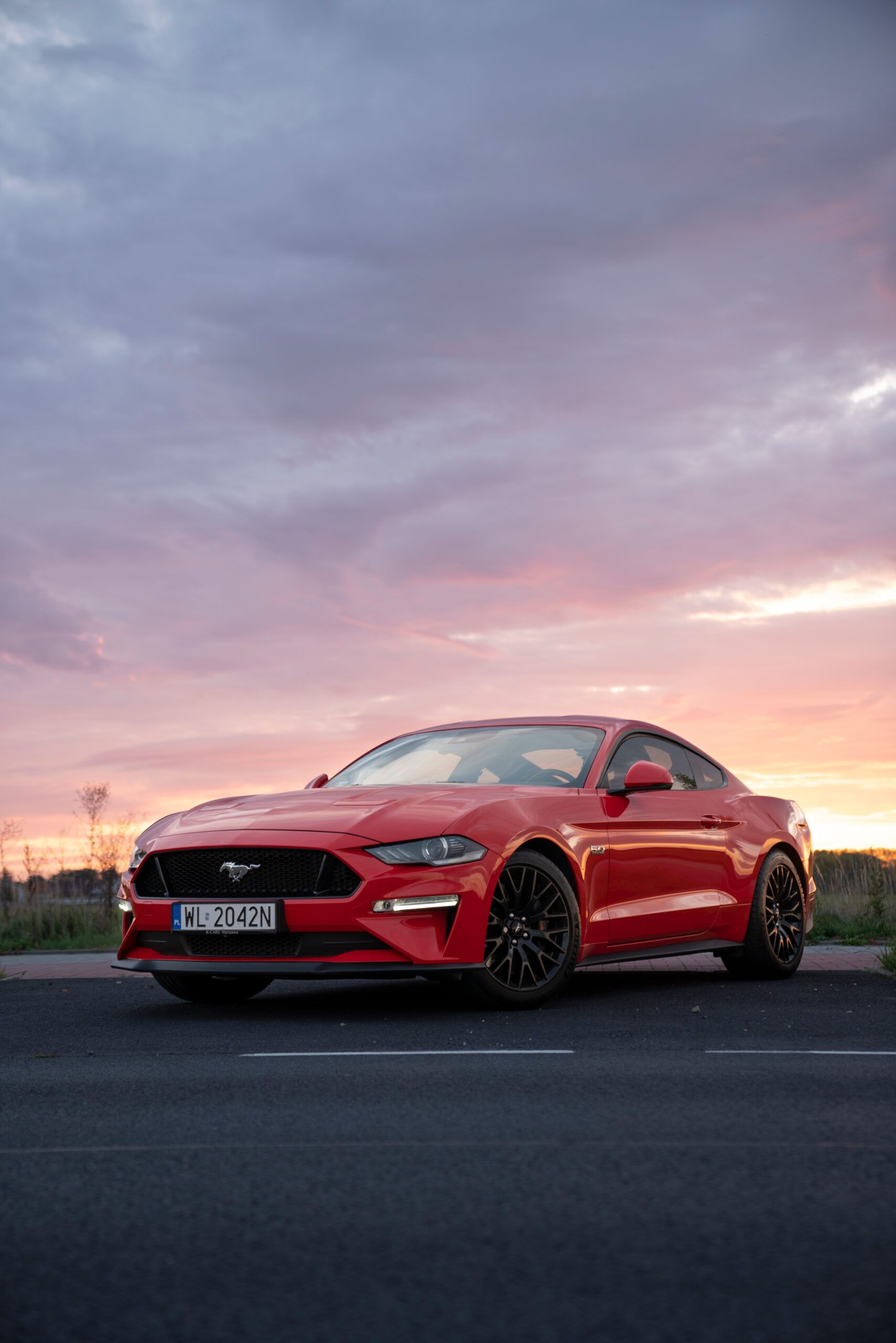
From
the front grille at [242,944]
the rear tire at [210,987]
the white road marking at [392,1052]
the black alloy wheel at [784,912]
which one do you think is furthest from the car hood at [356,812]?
the black alloy wheel at [784,912]

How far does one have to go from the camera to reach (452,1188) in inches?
136

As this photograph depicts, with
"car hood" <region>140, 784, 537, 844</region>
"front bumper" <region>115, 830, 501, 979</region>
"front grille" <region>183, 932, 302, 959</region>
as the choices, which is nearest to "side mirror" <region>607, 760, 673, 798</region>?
"car hood" <region>140, 784, 537, 844</region>

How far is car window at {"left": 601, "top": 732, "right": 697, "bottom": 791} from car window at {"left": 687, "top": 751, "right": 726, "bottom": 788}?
43 mm

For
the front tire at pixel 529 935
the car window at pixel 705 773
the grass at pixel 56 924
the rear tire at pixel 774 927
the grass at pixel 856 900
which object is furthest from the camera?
the grass at pixel 56 924

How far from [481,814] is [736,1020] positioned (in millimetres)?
1592

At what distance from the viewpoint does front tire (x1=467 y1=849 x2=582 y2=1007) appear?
696 centimetres

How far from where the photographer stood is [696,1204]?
3.26m

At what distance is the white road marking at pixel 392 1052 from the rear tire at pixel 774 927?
11.8 ft

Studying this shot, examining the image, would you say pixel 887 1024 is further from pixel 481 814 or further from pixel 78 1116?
pixel 78 1116

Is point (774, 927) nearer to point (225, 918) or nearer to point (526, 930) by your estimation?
point (526, 930)

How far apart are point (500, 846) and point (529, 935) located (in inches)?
21.2

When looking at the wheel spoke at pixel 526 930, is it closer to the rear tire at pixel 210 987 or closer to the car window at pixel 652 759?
the car window at pixel 652 759

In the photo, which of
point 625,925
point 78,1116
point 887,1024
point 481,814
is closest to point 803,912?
point 625,925

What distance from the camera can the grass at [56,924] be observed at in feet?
47.6
